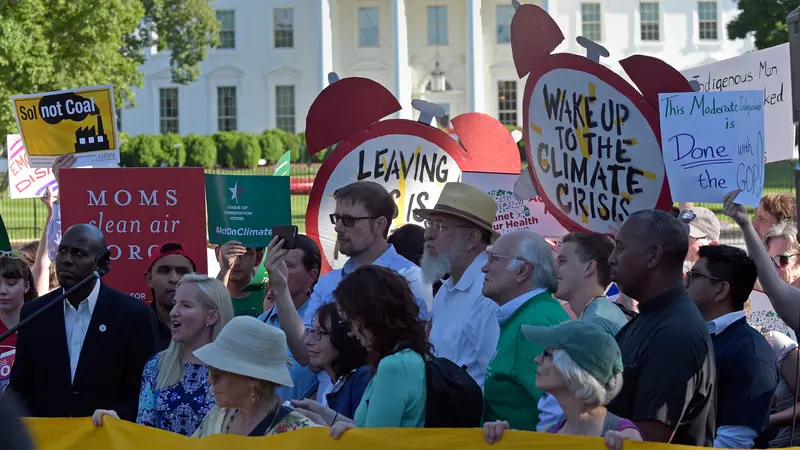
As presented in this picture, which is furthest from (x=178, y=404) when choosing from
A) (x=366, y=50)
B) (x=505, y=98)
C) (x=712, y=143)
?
(x=366, y=50)

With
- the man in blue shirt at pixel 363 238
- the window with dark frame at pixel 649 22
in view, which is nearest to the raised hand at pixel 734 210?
the man in blue shirt at pixel 363 238

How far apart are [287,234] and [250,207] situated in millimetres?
986

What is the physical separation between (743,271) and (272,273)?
2.08 m

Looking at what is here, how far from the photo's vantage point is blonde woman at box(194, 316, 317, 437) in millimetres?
4141

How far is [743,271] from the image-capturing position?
16.2 feet

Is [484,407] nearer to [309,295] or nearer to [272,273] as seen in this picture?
[272,273]

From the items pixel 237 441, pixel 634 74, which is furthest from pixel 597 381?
pixel 634 74

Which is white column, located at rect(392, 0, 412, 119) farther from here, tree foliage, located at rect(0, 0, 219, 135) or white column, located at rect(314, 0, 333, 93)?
tree foliage, located at rect(0, 0, 219, 135)

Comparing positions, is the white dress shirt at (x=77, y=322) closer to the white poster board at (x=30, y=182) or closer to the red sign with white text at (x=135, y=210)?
the red sign with white text at (x=135, y=210)

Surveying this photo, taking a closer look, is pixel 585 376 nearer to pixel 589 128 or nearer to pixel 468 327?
pixel 468 327

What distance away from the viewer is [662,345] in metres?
3.94

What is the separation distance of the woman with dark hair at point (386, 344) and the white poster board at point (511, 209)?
2.90 metres

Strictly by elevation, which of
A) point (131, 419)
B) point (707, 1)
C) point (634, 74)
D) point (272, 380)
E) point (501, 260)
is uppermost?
point (707, 1)

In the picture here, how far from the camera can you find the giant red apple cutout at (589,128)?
219 inches
